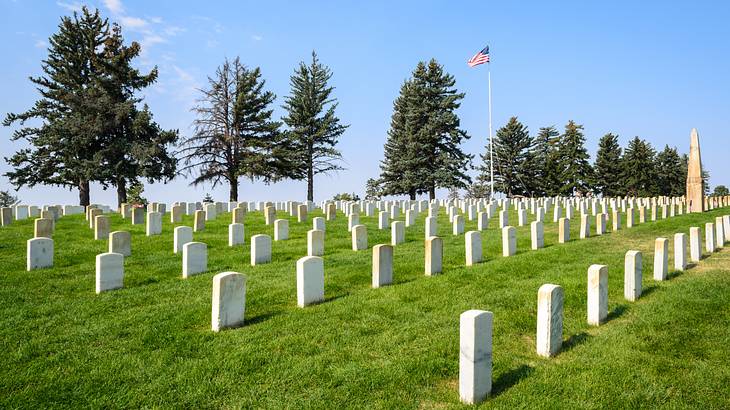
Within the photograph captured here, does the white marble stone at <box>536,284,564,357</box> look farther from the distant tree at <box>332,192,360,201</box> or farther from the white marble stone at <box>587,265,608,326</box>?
the distant tree at <box>332,192,360,201</box>

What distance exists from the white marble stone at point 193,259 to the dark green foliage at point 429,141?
1311 inches

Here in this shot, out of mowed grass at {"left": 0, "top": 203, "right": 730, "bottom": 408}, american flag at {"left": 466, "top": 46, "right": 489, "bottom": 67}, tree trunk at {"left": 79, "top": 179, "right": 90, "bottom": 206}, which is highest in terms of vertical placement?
american flag at {"left": 466, "top": 46, "right": 489, "bottom": 67}

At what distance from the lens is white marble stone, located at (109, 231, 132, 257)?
1054cm

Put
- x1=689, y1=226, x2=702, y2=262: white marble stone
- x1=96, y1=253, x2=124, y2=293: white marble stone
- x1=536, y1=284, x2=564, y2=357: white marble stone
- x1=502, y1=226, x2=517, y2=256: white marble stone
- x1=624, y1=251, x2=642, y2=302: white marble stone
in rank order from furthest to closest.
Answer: x1=502, y1=226, x2=517, y2=256: white marble stone, x1=689, y1=226, x2=702, y2=262: white marble stone, x1=96, y1=253, x2=124, y2=293: white marble stone, x1=624, y1=251, x2=642, y2=302: white marble stone, x1=536, y1=284, x2=564, y2=357: white marble stone

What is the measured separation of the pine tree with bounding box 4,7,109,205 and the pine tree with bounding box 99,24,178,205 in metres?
0.59

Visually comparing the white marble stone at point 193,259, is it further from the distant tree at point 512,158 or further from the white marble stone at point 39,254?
the distant tree at point 512,158

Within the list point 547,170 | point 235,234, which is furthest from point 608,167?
point 235,234

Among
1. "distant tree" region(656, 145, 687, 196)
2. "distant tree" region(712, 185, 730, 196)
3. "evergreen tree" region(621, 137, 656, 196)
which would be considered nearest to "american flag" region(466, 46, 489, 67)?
"evergreen tree" region(621, 137, 656, 196)

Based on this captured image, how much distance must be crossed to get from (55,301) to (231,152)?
1191 inches

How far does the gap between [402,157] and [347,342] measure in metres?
38.4

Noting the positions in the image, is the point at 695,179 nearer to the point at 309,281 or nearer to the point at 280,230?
the point at 280,230

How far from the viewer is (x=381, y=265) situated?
8414mm

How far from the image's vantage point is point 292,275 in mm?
9031

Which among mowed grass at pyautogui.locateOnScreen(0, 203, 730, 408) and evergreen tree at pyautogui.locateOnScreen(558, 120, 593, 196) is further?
evergreen tree at pyautogui.locateOnScreen(558, 120, 593, 196)
